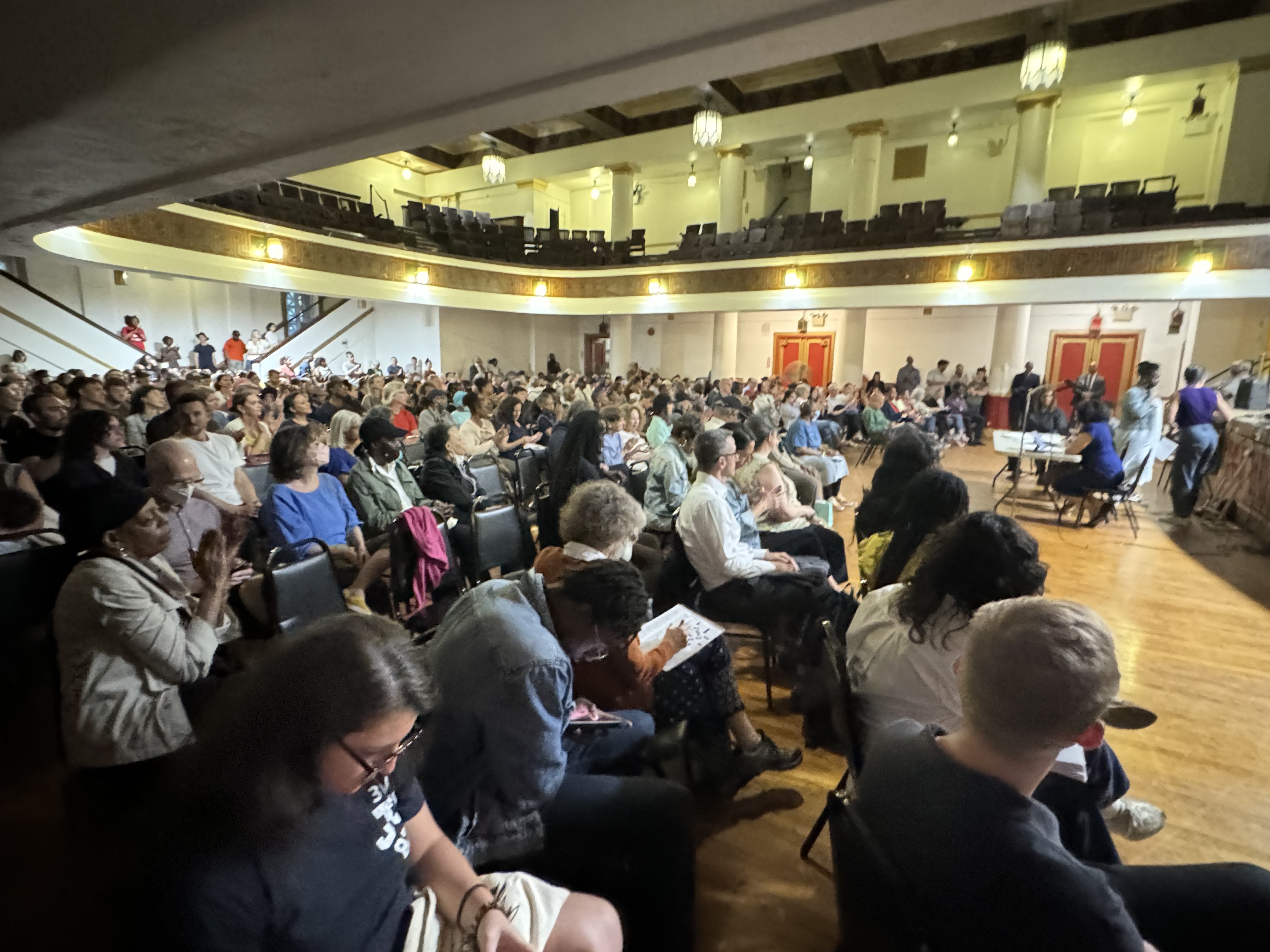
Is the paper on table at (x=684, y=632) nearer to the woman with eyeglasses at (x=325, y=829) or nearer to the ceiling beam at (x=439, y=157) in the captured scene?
the woman with eyeglasses at (x=325, y=829)

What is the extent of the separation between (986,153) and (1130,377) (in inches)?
228

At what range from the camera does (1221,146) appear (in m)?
11.0

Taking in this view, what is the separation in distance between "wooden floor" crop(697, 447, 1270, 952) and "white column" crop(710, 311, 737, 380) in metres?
10.9

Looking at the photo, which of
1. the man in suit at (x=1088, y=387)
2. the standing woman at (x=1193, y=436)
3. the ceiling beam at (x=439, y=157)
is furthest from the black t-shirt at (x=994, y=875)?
the ceiling beam at (x=439, y=157)

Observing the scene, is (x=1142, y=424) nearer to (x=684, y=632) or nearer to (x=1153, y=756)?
(x=1153, y=756)

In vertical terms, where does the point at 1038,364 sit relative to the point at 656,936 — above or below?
above

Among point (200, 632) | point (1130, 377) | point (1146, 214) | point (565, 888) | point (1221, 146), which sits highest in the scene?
point (1221, 146)

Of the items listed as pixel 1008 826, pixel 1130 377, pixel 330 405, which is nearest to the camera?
pixel 1008 826

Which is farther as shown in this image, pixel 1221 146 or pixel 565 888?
pixel 1221 146

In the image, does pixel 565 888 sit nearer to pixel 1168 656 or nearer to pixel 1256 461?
pixel 1168 656

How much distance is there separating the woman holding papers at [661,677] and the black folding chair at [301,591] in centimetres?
83

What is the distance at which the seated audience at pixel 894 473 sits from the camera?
297 centimetres

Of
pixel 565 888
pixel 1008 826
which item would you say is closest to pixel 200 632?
pixel 565 888

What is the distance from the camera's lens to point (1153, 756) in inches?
96.8
